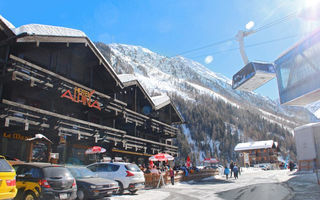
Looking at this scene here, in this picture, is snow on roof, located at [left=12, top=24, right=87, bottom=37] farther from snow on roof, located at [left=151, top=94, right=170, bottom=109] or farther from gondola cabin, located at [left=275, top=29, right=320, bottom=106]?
gondola cabin, located at [left=275, top=29, right=320, bottom=106]

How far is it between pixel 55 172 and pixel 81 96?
9.67m

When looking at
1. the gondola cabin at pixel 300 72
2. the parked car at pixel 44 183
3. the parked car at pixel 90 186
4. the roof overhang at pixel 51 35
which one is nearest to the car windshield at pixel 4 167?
the parked car at pixel 44 183

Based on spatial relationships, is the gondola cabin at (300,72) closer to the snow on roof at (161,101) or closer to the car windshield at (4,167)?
the snow on roof at (161,101)

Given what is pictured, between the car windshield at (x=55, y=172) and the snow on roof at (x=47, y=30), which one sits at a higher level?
the snow on roof at (x=47, y=30)

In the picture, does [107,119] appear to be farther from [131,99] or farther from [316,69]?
[316,69]

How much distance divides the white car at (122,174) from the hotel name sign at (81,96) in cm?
527

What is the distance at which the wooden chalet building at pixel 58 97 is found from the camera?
48.0 ft

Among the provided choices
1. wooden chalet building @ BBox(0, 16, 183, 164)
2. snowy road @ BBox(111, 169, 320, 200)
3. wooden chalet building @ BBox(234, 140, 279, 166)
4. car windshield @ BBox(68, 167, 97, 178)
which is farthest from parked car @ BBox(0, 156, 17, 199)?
wooden chalet building @ BBox(234, 140, 279, 166)

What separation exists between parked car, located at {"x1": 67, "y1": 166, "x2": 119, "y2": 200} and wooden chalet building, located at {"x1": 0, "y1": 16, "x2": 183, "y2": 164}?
4.70m

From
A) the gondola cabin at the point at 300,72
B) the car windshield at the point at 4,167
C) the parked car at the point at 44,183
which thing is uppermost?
the gondola cabin at the point at 300,72

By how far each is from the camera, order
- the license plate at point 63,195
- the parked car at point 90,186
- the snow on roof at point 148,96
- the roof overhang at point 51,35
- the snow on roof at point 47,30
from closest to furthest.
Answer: the license plate at point 63,195, the parked car at point 90,186, the roof overhang at point 51,35, the snow on roof at point 47,30, the snow on roof at point 148,96

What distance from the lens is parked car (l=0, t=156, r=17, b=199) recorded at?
7.20 metres

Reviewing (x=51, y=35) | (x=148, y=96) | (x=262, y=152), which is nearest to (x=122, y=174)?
(x=51, y=35)

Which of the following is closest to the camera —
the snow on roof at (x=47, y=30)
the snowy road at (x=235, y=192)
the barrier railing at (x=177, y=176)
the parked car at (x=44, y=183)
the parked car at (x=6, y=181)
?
the parked car at (x=6, y=181)
